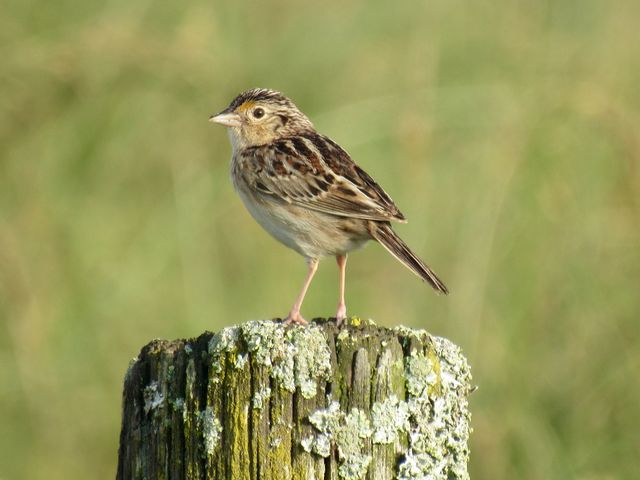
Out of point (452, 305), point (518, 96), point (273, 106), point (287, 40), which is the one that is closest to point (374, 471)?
point (273, 106)

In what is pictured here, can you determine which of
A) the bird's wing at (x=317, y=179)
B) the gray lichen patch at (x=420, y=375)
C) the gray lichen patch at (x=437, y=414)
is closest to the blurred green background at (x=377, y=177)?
the bird's wing at (x=317, y=179)

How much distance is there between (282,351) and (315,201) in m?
2.45

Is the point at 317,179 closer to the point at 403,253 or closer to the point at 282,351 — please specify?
the point at 403,253

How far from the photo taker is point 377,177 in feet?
31.1

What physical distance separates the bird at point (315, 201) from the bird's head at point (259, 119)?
0.25 meters

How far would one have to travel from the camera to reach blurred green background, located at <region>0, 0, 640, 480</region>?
8164mm

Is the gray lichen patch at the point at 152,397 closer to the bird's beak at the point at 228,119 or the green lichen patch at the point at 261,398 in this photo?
the green lichen patch at the point at 261,398

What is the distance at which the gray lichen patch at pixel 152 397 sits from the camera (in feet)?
13.0

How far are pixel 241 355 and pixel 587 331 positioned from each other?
4.78 m

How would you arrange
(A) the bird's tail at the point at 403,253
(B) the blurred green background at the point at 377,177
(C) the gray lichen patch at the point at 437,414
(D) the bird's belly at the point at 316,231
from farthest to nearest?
1. (B) the blurred green background at the point at 377,177
2. (D) the bird's belly at the point at 316,231
3. (A) the bird's tail at the point at 403,253
4. (C) the gray lichen patch at the point at 437,414

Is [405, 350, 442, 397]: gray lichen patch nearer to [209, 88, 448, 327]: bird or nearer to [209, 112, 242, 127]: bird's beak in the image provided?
[209, 88, 448, 327]: bird

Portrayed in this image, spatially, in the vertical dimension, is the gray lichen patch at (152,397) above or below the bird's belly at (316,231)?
below

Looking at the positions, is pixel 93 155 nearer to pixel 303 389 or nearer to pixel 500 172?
pixel 500 172

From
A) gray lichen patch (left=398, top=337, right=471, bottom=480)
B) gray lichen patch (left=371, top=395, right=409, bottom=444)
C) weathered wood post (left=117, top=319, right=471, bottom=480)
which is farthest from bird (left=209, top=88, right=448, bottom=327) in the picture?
gray lichen patch (left=371, top=395, right=409, bottom=444)
